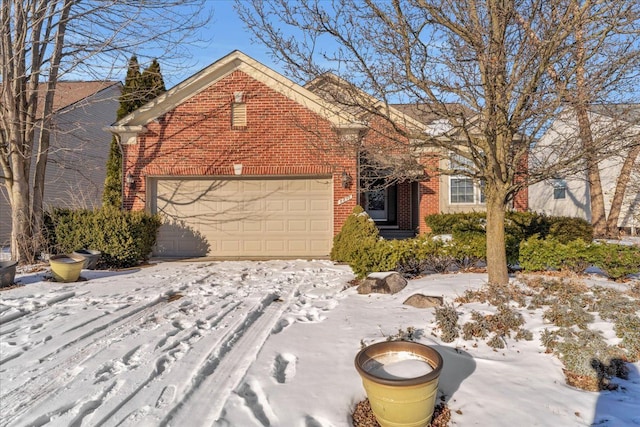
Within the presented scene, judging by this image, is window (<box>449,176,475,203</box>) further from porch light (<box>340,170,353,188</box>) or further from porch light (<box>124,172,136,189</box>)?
porch light (<box>124,172,136,189</box>)

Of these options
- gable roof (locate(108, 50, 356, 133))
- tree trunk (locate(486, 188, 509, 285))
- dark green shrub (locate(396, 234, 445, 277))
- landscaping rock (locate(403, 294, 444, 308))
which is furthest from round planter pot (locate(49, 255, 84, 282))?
tree trunk (locate(486, 188, 509, 285))

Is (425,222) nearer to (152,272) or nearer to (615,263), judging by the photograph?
(615,263)

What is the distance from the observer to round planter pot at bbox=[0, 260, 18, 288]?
7047mm

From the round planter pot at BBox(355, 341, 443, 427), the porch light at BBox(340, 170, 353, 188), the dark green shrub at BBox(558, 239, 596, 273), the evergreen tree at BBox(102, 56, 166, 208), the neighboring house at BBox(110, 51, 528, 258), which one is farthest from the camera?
the evergreen tree at BBox(102, 56, 166, 208)

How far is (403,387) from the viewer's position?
2.64 m

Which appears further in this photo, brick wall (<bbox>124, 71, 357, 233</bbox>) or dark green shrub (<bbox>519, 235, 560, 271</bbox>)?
brick wall (<bbox>124, 71, 357, 233</bbox>)

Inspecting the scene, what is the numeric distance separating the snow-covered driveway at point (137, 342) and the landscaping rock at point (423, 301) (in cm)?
131

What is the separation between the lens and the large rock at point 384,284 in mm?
6296

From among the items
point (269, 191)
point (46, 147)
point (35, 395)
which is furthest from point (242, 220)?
point (35, 395)

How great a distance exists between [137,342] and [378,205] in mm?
13807

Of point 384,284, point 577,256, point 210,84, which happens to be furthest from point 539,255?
point 210,84

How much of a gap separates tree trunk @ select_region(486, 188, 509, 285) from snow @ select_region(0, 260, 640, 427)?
0.39 meters

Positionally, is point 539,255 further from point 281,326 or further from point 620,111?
point 281,326

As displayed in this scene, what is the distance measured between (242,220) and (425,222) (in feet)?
20.0
